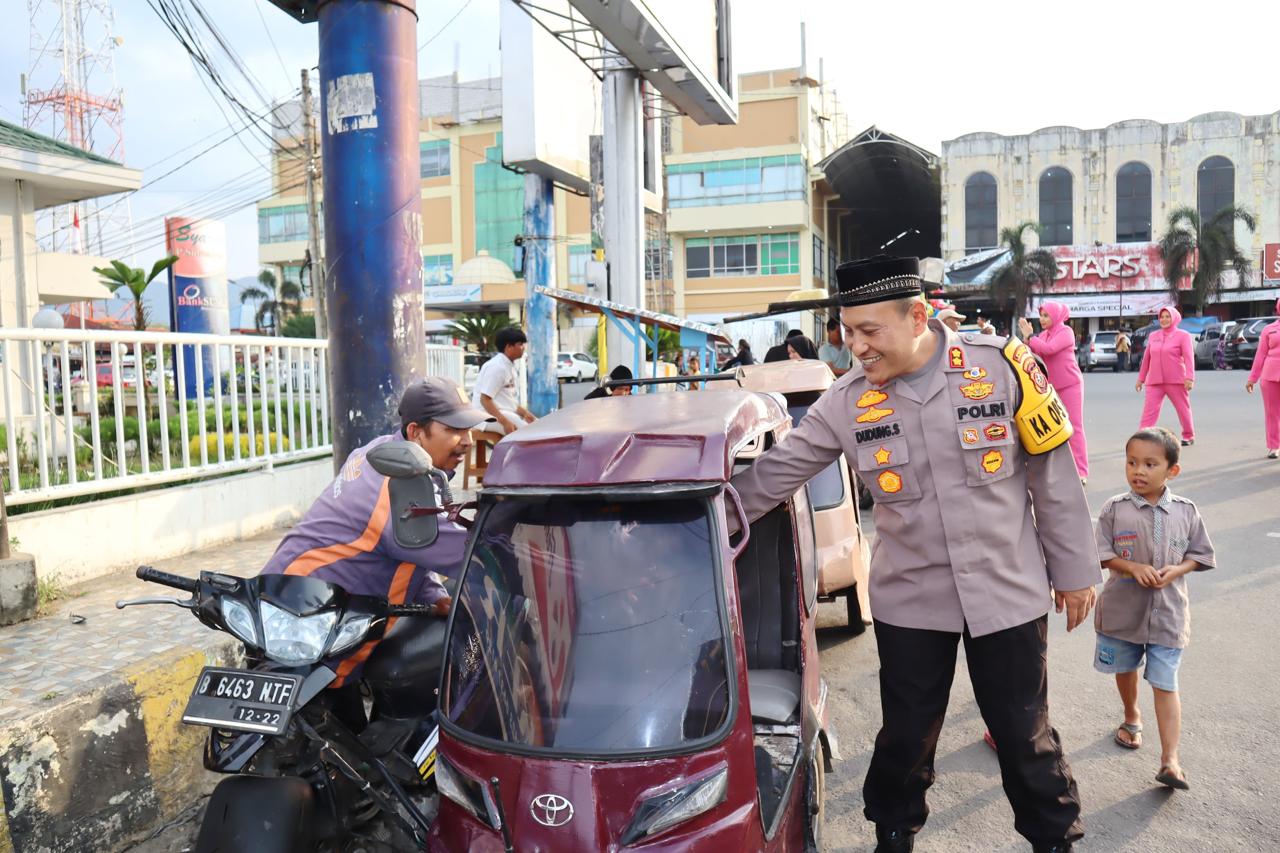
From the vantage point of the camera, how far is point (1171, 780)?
3.50 metres

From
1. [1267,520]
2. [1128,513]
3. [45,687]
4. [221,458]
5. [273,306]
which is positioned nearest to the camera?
[45,687]

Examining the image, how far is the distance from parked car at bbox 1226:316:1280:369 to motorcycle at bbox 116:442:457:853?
33.5m

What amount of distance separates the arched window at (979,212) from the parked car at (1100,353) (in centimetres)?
1200

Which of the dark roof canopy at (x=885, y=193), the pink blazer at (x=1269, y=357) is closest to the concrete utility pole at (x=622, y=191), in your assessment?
the pink blazer at (x=1269, y=357)

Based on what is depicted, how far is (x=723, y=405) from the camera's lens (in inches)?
117

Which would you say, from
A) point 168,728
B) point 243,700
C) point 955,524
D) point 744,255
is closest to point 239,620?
point 243,700

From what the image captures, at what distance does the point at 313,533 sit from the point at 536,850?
1.33 metres

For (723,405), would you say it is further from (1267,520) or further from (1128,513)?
(1267,520)

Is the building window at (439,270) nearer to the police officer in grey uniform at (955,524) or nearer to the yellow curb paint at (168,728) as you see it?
the yellow curb paint at (168,728)

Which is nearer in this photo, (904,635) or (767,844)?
(767,844)

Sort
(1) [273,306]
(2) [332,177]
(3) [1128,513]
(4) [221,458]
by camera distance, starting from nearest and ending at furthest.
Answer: (3) [1128,513] < (2) [332,177] < (4) [221,458] < (1) [273,306]

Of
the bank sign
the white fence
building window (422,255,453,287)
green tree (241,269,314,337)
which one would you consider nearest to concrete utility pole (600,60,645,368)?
the white fence

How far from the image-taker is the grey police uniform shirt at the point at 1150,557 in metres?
3.65

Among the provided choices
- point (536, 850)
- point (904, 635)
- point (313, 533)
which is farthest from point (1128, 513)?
point (313, 533)
